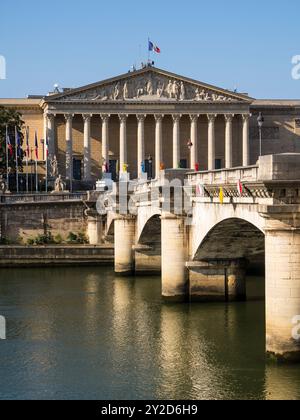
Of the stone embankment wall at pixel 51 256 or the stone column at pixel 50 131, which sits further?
the stone column at pixel 50 131

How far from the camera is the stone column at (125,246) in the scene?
61812 mm

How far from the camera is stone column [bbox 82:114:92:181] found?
375 feet

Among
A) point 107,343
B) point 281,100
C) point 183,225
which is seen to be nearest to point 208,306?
point 183,225

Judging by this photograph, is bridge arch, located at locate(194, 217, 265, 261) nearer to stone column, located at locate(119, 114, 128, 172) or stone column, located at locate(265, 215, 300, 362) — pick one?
stone column, located at locate(265, 215, 300, 362)

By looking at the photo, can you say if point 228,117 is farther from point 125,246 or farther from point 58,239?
point 125,246

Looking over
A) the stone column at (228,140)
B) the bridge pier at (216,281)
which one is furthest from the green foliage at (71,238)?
the stone column at (228,140)

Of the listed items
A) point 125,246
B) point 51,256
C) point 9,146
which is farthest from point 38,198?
point 125,246

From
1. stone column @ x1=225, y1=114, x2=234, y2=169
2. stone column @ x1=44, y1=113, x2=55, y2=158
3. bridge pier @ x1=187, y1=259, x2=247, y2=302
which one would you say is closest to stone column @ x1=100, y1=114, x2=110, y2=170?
stone column @ x1=44, y1=113, x2=55, y2=158

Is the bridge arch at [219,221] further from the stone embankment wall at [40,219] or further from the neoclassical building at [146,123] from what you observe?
the neoclassical building at [146,123]

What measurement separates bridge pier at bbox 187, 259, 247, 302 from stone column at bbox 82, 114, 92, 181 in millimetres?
70827

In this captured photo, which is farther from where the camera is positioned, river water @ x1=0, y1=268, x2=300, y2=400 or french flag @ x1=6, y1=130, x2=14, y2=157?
french flag @ x1=6, y1=130, x2=14, y2=157

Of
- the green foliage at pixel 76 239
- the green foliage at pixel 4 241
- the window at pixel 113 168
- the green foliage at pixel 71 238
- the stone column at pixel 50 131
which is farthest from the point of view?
the window at pixel 113 168

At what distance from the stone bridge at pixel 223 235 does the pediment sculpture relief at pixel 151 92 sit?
51665 mm
